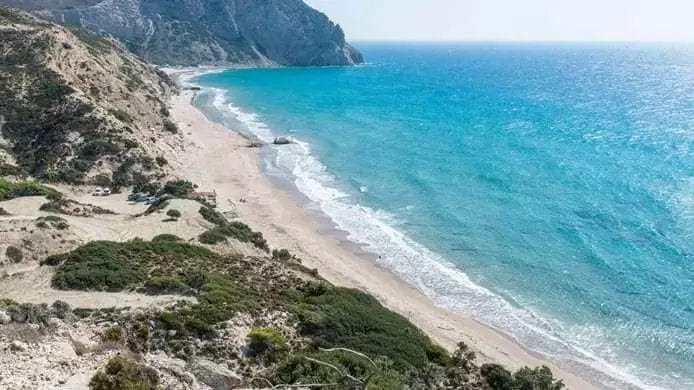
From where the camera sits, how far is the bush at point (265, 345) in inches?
790

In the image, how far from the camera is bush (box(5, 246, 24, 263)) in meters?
27.2

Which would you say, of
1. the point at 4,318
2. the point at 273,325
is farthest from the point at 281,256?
the point at 4,318

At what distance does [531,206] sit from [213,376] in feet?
142

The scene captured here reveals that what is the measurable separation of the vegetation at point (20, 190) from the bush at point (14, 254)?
12648 millimetres

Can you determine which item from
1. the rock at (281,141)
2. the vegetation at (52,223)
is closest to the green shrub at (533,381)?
the vegetation at (52,223)

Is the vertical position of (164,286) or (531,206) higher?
(531,206)

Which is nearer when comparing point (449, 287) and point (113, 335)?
point (113, 335)

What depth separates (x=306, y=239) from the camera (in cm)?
4566

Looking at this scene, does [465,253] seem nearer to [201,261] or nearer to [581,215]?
[581,215]

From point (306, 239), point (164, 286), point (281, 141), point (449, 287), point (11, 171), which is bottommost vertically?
point (306, 239)

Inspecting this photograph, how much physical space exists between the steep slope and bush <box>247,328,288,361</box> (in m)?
35.5

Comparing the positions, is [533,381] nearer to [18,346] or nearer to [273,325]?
[273,325]

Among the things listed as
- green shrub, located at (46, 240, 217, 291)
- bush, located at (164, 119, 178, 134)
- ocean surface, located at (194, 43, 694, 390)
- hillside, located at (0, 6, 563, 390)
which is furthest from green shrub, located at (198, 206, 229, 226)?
bush, located at (164, 119, 178, 134)

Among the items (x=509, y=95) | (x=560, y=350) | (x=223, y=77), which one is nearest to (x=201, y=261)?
(x=560, y=350)
